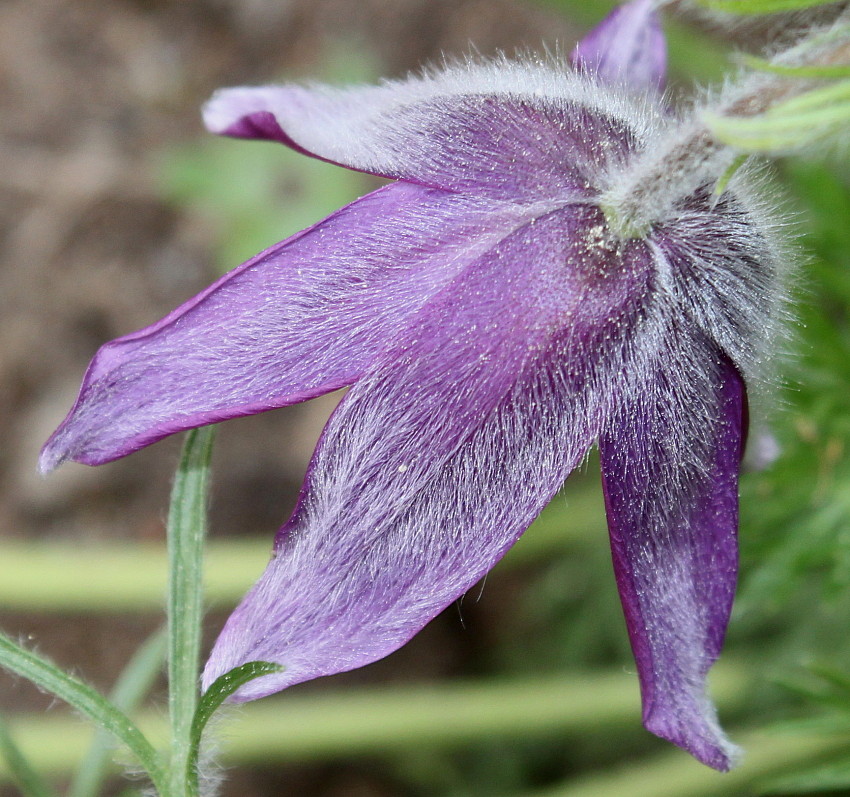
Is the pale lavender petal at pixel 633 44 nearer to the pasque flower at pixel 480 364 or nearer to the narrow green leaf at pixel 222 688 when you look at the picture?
the pasque flower at pixel 480 364

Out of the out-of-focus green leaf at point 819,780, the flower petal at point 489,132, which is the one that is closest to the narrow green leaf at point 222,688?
the flower petal at point 489,132

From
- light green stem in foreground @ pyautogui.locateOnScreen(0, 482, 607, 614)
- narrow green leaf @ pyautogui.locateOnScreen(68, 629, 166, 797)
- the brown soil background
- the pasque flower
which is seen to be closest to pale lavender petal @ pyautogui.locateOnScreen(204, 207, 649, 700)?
the pasque flower

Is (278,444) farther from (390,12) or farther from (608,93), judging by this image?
(608,93)

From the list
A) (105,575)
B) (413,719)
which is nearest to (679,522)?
(413,719)

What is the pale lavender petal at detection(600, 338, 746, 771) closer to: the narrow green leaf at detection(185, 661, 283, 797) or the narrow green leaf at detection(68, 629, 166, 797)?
the narrow green leaf at detection(185, 661, 283, 797)

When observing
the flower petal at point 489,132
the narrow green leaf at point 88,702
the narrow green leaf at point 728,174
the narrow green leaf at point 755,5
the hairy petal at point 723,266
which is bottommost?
the narrow green leaf at point 88,702

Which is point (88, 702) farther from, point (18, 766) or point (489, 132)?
point (489, 132)
